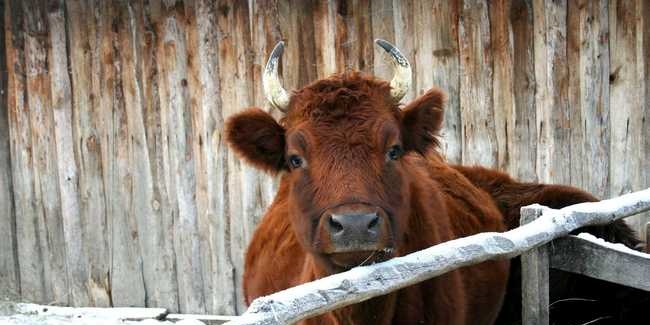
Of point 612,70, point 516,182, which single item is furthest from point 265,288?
point 612,70

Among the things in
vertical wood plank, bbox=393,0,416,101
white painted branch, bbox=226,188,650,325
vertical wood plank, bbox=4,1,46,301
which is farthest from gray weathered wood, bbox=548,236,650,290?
vertical wood plank, bbox=4,1,46,301

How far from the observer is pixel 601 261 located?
13.6 feet

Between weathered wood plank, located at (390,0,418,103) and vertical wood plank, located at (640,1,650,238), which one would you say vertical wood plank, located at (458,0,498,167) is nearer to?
weathered wood plank, located at (390,0,418,103)

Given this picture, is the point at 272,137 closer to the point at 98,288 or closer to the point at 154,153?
the point at 154,153

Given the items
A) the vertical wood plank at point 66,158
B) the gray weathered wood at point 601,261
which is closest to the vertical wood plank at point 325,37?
the vertical wood plank at point 66,158

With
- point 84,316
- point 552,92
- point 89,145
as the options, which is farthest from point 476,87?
point 84,316

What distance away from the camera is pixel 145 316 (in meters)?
8.02

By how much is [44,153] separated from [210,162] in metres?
1.71

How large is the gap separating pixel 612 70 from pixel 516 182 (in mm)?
1024

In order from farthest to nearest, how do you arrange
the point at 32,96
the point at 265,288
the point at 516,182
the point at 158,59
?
the point at 32,96
the point at 158,59
the point at 516,182
the point at 265,288

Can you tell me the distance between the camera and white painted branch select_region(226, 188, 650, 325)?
2955 mm

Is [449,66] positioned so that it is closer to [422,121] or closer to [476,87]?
[476,87]

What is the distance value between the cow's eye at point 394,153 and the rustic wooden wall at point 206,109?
2558 millimetres

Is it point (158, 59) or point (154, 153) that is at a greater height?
point (158, 59)
